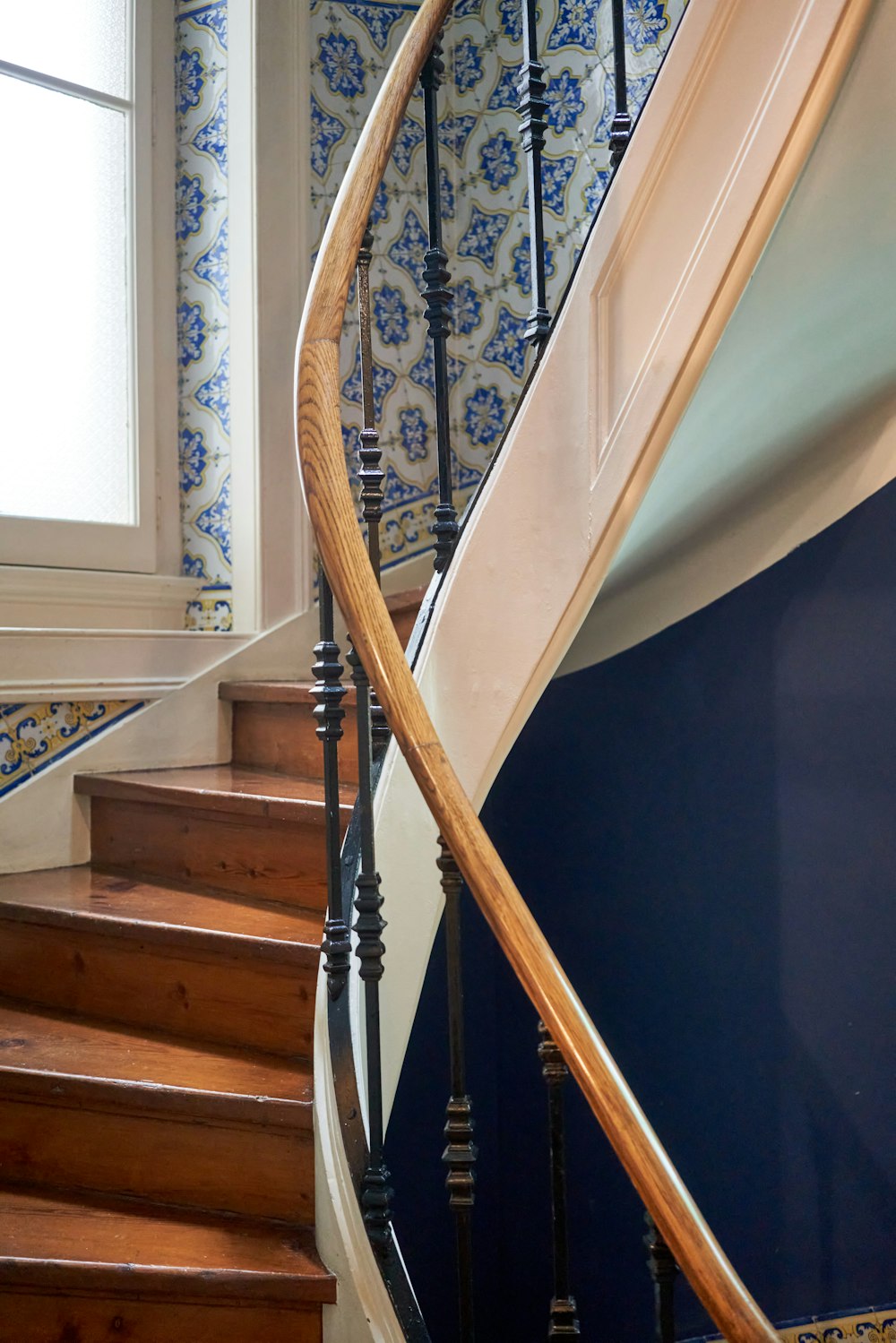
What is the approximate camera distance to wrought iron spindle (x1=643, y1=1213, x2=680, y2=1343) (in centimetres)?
114

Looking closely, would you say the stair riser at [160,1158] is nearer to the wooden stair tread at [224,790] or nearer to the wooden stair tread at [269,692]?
the wooden stair tread at [224,790]

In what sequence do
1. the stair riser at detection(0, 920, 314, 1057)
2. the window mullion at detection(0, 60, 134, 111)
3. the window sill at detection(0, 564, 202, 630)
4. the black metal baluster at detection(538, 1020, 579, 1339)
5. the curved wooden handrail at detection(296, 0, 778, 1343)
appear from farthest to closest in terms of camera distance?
the window mullion at detection(0, 60, 134, 111) → the window sill at detection(0, 564, 202, 630) → the stair riser at detection(0, 920, 314, 1057) → the black metal baluster at detection(538, 1020, 579, 1339) → the curved wooden handrail at detection(296, 0, 778, 1343)

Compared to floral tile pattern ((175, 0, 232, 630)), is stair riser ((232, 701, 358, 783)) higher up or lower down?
lower down

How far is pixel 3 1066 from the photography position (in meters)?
1.72

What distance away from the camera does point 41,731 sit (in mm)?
2496

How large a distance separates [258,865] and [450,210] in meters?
2.18

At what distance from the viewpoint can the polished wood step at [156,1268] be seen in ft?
4.68

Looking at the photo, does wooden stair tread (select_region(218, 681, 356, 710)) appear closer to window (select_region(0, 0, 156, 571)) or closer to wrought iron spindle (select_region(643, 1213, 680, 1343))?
window (select_region(0, 0, 156, 571))

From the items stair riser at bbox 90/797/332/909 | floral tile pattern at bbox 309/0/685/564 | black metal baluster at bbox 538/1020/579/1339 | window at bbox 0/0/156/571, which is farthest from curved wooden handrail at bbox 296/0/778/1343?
floral tile pattern at bbox 309/0/685/564

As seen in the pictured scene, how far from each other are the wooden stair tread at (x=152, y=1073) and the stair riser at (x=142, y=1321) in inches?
9.6

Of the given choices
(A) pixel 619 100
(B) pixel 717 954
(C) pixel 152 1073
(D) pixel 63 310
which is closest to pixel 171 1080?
(C) pixel 152 1073

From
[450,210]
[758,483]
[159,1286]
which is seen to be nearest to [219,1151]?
[159,1286]

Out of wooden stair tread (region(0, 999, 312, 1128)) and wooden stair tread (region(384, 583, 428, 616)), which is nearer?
wooden stair tread (region(0, 999, 312, 1128))

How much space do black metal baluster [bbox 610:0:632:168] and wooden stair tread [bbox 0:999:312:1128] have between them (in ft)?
4.67
